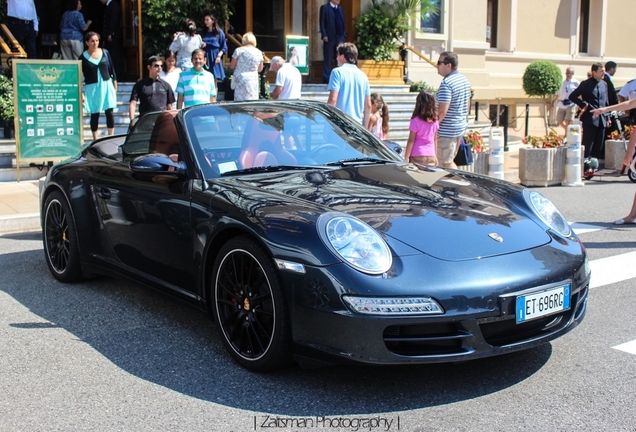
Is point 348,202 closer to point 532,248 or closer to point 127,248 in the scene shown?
point 532,248

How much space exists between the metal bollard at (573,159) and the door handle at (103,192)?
342 inches

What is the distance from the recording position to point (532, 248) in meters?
4.16

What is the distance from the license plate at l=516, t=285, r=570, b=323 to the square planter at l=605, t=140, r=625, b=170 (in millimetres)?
11075

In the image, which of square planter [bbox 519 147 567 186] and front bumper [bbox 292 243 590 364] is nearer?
front bumper [bbox 292 243 590 364]

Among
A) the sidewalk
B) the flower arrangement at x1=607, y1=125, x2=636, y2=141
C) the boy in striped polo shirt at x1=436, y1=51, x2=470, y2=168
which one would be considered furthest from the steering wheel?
the flower arrangement at x1=607, y1=125, x2=636, y2=141

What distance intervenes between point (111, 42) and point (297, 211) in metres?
12.9

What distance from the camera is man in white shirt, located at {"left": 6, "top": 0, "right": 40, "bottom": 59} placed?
13359mm

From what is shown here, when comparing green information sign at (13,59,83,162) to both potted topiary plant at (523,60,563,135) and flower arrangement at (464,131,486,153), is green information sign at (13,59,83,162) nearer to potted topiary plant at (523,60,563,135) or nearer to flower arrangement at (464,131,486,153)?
flower arrangement at (464,131,486,153)

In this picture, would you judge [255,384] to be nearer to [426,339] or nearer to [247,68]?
→ [426,339]

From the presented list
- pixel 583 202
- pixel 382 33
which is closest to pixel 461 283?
pixel 583 202

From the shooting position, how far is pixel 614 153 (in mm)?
14391

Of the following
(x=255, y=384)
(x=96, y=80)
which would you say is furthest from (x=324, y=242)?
(x=96, y=80)

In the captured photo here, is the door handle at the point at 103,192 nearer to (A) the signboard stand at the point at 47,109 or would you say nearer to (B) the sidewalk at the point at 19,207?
(B) the sidewalk at the point at 19,207

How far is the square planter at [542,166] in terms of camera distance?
12.3 meters
